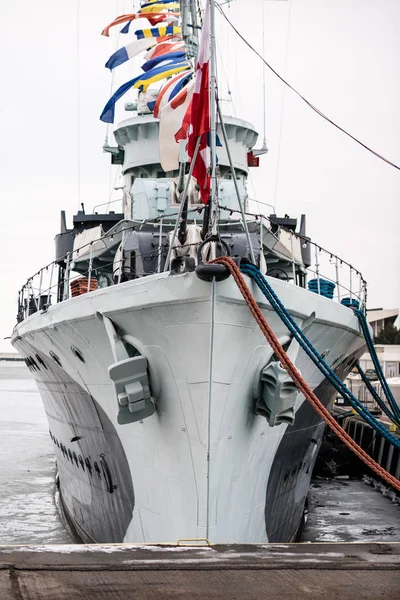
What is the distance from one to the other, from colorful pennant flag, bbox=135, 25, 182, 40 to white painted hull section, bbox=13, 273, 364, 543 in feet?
18.2

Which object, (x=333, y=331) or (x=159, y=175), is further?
(x=159, y=175)

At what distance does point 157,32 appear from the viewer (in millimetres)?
11633

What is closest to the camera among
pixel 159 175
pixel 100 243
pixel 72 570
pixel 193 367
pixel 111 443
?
pixel 72 570

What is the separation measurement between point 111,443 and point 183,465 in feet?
5.34

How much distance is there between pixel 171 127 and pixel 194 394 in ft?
14.2

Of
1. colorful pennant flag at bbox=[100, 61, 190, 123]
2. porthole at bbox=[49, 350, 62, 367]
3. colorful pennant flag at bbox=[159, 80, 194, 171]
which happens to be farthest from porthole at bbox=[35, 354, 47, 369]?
colorful pennant flag at bbox=[100, 61, 190, 123]

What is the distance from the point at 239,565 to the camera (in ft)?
14.5

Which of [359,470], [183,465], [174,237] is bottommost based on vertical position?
[359,470]

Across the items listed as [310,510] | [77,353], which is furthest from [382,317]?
[77,353]

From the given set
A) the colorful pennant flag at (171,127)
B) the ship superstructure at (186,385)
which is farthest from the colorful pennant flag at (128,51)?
the ship superstructure at (186,385)

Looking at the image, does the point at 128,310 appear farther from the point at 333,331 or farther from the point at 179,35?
the point at 179,35

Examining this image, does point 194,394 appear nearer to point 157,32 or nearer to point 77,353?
point 77,353

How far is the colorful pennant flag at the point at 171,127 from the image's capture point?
945cm

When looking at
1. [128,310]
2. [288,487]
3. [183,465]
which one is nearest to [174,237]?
[128,310]
